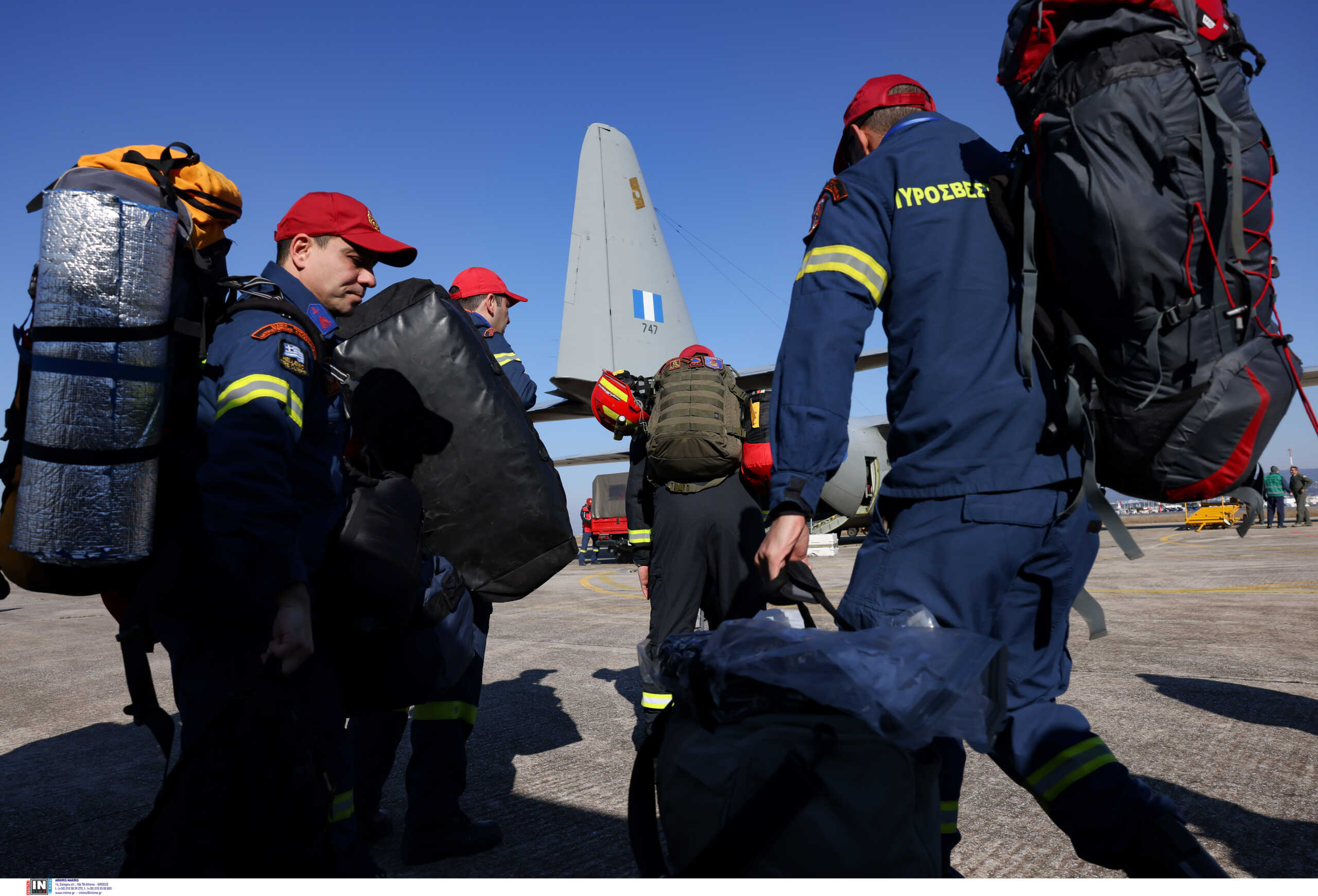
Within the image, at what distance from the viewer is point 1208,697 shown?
3.86 m

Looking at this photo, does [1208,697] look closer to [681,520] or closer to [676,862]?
[681,520]

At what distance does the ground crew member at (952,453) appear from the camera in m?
1.66

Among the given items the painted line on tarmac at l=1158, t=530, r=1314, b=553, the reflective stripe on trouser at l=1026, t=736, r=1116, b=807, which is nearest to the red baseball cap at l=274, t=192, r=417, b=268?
the reflective stripe on trouser at l=1026, t=736, r=1116, b=807

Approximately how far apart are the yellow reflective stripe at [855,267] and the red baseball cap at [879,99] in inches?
14.4

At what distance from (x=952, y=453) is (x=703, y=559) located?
6.18 ft

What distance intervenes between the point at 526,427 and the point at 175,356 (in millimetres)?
991

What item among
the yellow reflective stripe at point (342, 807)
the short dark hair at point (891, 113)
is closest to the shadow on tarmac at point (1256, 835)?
the short dark hair at point (891, 113)

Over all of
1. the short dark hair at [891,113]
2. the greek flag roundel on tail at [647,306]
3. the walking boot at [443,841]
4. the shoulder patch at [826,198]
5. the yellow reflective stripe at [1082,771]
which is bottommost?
the walking boot at [443,841]

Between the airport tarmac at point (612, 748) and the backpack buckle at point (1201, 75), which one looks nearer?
the backpack buckle at point (1201, 75)

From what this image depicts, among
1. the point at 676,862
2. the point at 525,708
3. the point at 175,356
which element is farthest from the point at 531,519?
the point at 525,708

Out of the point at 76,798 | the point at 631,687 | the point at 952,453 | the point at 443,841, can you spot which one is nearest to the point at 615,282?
the point at 631,687

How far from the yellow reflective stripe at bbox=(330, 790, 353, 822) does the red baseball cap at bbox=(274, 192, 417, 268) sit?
1.46 m

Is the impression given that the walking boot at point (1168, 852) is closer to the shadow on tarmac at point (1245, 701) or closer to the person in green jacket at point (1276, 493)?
the shadow on tarmac at point (1245, 701)

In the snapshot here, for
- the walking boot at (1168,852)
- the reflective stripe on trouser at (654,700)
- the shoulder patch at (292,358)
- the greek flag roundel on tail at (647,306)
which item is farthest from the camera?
the greek flag roundel on tail at (647,306)
